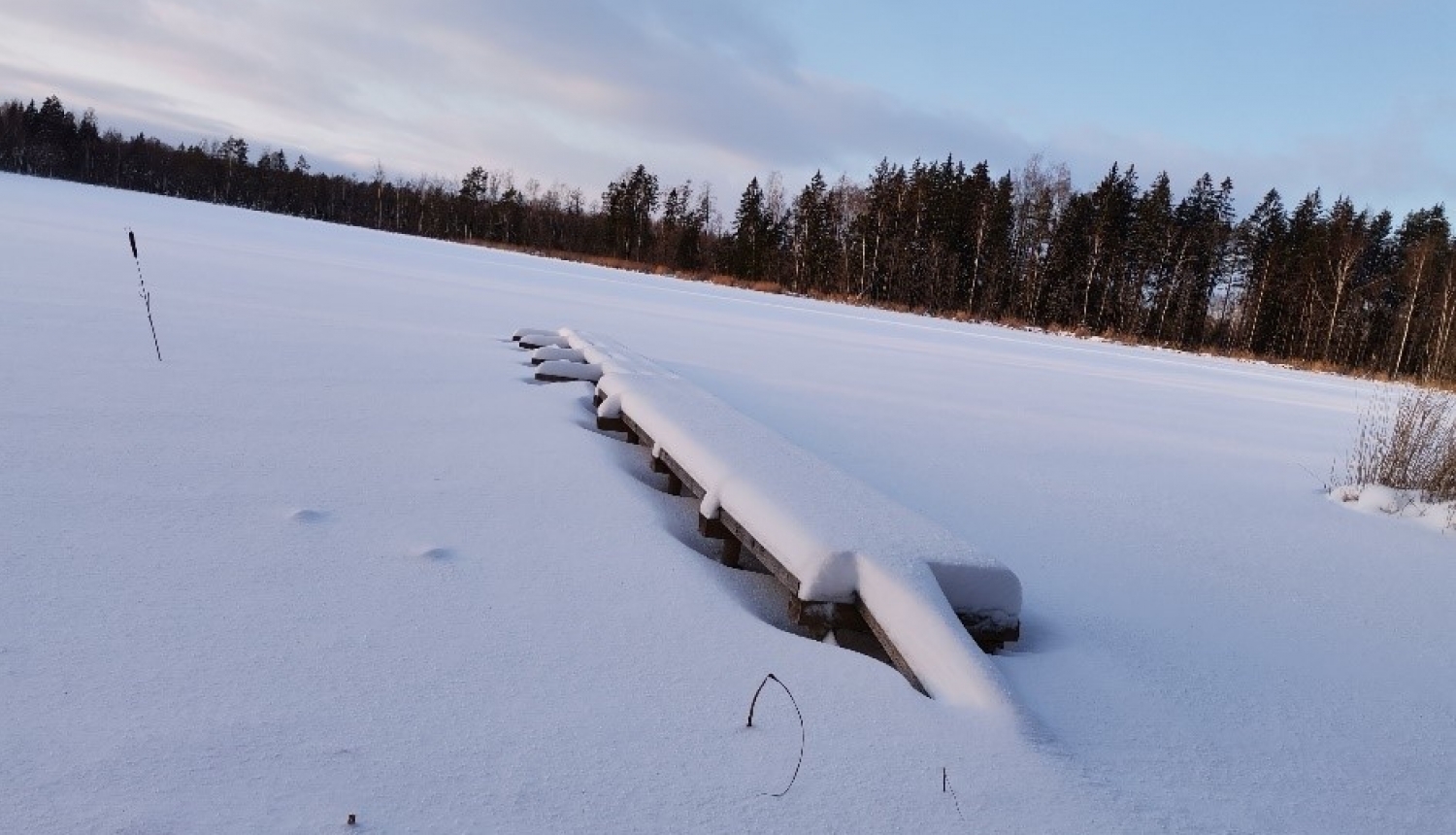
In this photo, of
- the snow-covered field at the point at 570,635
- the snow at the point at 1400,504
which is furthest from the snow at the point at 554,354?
the snow at the point at 1400,504

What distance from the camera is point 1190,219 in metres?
47.8

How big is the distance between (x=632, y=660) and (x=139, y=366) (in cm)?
495

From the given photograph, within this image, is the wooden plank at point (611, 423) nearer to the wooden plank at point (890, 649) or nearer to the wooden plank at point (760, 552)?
the wooden plank at point (760, 552)

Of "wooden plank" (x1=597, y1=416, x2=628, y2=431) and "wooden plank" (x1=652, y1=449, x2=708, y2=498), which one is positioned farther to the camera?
"wooden plank" (x1=597, y1=416, x2=628, y2=431)

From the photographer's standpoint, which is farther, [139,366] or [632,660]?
[139,366]

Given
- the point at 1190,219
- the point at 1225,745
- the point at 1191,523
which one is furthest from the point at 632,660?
the point at 1190,219

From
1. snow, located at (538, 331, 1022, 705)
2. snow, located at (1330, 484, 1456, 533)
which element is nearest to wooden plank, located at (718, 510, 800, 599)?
snow, located at (538, 331, 1022, 705)

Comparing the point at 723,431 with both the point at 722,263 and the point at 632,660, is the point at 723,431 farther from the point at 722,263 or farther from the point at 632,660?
the point at 722,263

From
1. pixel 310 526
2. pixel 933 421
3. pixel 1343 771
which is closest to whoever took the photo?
pixel 1343 771

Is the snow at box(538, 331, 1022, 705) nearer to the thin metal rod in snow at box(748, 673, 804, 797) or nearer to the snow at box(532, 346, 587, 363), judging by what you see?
the thin metal rod in snow at box(748, 673, 804, 797)

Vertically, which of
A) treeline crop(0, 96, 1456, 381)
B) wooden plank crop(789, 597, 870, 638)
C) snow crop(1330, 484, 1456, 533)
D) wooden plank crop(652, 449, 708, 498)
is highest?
treeline crop(0, 96, 1456, 381)

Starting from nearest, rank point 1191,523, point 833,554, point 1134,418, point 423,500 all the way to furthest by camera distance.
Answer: point 833,554, point 423,500, point 1191,523, point 1134,418

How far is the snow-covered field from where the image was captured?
193cm

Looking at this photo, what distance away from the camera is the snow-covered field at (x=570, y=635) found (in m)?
1.93
